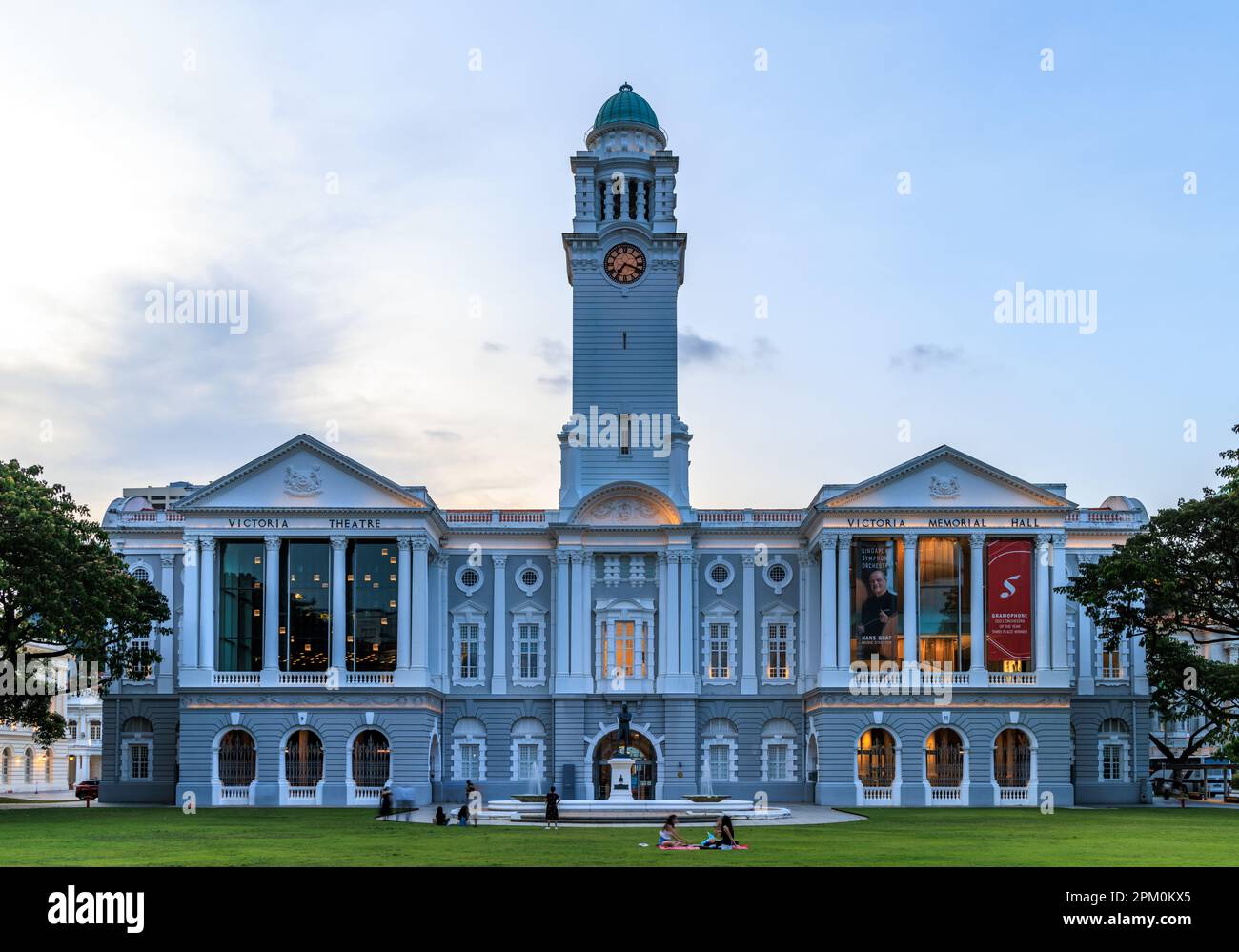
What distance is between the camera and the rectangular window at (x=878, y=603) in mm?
70812

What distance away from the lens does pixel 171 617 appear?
7638cm

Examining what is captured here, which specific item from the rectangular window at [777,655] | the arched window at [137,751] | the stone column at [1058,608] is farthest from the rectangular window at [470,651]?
the stone column at [1058,608]

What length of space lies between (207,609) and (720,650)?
24709mm

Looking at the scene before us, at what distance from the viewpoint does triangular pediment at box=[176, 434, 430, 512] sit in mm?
70625

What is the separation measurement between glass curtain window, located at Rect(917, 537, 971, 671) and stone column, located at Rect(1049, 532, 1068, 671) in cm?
415

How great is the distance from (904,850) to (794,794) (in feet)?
118

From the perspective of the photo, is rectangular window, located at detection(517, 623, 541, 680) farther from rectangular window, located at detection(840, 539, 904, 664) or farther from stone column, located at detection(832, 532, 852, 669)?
rectangular window, located at detection(840, 539, 904, 664)

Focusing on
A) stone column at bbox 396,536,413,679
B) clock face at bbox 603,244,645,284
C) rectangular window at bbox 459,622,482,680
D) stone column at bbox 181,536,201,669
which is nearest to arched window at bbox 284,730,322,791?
stone column at bbox 396,536,413,679

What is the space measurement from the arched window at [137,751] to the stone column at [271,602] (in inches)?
402

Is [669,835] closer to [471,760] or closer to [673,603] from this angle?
[673,603]

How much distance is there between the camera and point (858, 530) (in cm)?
7106

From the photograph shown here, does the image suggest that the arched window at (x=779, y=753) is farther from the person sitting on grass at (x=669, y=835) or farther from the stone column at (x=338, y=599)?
the person sitting on grass at (x=669, y=835)

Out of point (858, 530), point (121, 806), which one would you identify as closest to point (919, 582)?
point (858, 530)
